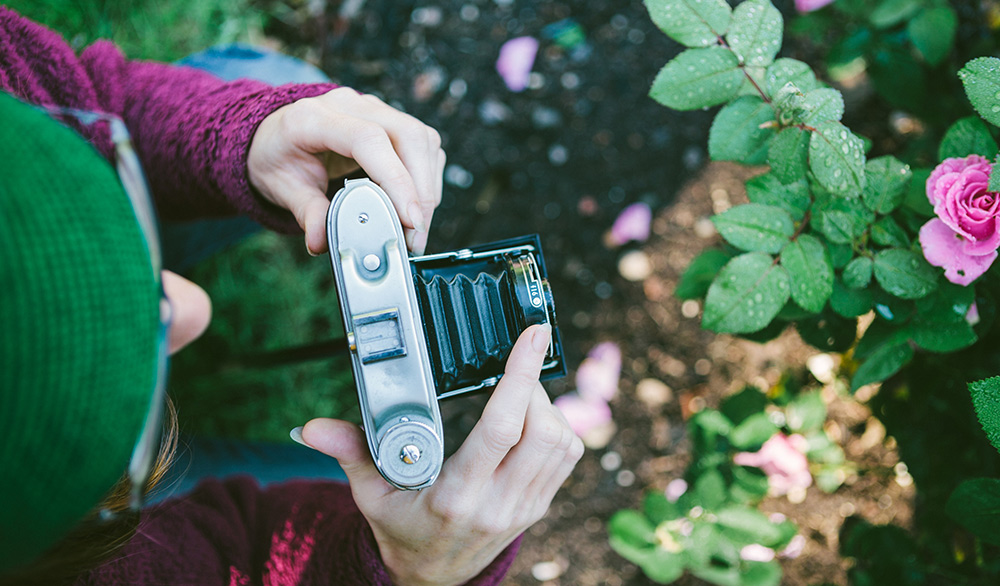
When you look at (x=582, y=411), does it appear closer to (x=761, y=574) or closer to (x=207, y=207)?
(x=761, y=574)

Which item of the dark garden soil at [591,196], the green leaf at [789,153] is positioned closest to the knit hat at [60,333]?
the green leaf at [789,153]

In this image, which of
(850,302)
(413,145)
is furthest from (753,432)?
(413,145)

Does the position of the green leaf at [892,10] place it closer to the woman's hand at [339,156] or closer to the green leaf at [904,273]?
the green leaf at [904,273]

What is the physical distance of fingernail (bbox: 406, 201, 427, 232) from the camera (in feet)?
2.08

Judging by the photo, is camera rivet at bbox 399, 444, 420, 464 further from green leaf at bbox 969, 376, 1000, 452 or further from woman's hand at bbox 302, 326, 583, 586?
green leaf at bbox 969, 376, 1000, 452

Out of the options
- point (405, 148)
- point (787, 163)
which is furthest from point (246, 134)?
point (787, 163)

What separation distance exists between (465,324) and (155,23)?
1296mm

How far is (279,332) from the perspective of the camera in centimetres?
145

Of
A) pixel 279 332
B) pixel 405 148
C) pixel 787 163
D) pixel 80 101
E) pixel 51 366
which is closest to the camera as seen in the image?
pixel 51 366

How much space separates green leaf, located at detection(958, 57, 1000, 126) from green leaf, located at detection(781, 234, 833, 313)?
0.18 metres

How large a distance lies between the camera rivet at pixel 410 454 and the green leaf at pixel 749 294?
0.34 meters

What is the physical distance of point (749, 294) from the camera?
625mm

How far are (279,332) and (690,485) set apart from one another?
100cm

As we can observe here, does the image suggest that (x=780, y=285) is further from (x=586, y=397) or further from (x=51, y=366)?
(x=586, y=397)
